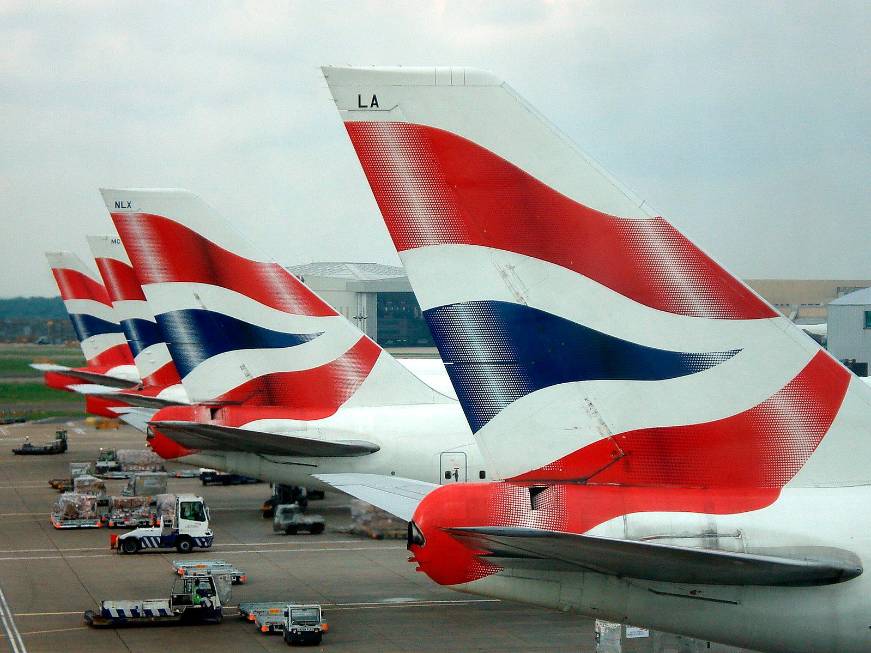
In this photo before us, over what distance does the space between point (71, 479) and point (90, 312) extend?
56.1 ft

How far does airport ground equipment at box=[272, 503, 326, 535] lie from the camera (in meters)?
37.2

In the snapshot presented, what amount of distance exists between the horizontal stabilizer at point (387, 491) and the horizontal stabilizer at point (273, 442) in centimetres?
503

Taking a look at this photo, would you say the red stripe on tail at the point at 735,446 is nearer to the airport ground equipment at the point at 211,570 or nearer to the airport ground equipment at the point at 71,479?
the airport ground equipment at the point at 211,570

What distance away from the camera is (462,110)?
10797 millimetres

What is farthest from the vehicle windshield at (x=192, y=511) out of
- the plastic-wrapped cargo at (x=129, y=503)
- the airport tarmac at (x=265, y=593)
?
the plastic-wrapped cargo at (x=129, y=503)

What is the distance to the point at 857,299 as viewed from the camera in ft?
115

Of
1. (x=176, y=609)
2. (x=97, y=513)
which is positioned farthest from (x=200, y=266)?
(x=97, y=513)

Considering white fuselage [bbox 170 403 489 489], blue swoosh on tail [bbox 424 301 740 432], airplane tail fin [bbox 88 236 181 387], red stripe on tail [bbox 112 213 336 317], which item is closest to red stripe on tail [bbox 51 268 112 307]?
airplane tail fin [bbox 88 236 181 387]

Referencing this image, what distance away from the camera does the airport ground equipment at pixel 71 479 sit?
49.2 m

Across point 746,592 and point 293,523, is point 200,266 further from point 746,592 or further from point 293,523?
point 746,592

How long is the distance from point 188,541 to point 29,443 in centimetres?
3664

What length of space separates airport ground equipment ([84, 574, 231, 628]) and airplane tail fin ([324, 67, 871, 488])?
15.0m

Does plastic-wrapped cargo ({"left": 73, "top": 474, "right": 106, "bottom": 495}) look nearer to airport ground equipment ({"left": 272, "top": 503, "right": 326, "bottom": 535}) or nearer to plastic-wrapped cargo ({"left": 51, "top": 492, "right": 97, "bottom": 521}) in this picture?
plastic-wrapped cargo ({"left": 51, "top": 492, "right": 97, "bottom": 521})

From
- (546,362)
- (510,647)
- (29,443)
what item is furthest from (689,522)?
(29,443)
